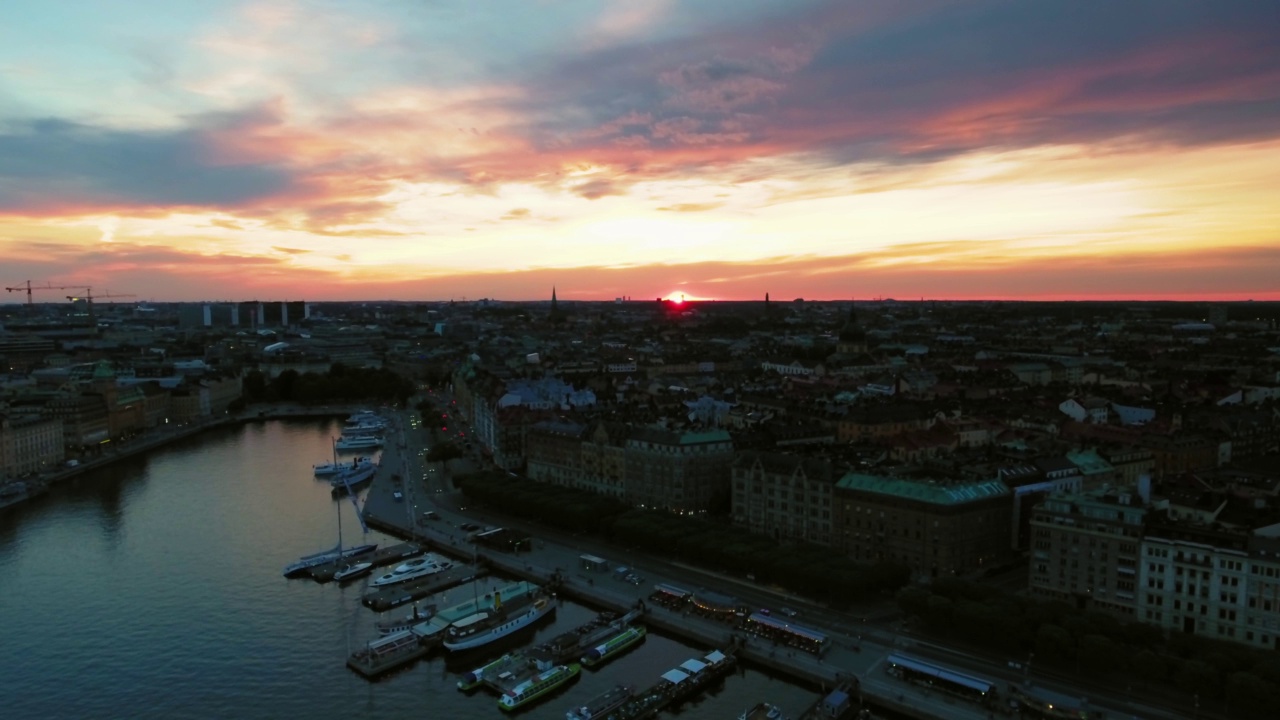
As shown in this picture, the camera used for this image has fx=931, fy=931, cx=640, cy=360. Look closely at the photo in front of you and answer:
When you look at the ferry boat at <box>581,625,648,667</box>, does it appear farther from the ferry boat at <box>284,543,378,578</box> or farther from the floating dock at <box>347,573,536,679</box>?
the ferry boat at <box>284,543,378,578</box>

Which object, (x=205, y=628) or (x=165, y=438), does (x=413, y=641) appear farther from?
(x=165, y=438)

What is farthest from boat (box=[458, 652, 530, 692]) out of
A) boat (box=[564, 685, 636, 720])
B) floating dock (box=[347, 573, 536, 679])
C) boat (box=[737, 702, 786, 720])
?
boat (box=[737, 702, 786, 720])

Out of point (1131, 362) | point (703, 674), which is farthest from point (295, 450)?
point (1131, 362)

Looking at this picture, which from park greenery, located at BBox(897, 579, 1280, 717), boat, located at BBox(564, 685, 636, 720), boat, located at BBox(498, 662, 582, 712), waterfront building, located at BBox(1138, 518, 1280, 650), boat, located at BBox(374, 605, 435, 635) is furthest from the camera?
boat, located at BBox(374, 605, 435, 635)

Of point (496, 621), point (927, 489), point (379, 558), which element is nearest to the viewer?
point (496, 621)

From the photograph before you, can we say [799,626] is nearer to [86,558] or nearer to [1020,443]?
[1020,443]

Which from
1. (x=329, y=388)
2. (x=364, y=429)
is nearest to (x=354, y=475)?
(x=364, y=429)

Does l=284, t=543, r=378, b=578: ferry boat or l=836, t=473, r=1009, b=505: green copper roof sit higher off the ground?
l=836, t=473, r=1009, b=505: green copper roof
